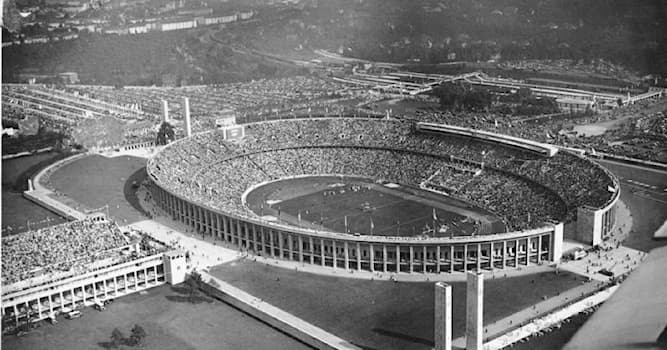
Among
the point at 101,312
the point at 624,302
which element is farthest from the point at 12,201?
the point at 624,302

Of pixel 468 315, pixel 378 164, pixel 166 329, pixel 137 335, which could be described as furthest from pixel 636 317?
pixel 378 164

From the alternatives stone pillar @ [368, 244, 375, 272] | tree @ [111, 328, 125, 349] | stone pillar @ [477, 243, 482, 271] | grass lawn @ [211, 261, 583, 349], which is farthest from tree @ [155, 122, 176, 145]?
tree @ [111, 328, 125, 349]

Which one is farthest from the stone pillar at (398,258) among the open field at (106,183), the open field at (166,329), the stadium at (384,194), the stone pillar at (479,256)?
the open field at (106,183)

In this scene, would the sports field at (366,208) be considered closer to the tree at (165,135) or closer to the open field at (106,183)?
the open field at (106,183)

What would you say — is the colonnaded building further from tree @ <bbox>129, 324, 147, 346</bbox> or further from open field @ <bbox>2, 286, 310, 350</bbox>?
tree @ <bbox>129, 324, 147, 346</bbox>

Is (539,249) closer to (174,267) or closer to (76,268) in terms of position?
(174,267)

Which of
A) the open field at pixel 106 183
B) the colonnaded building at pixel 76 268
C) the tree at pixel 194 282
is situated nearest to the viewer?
the colonnaded building at pixel 76 268
